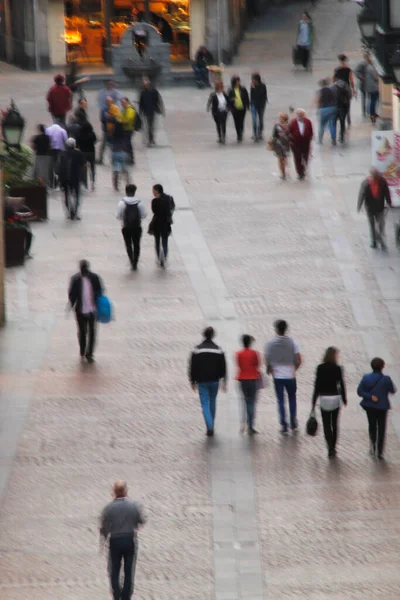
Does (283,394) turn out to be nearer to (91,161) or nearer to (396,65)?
(396,65)

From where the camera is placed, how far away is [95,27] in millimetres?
48812

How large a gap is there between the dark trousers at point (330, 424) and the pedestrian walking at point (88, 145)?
1456 centimetres

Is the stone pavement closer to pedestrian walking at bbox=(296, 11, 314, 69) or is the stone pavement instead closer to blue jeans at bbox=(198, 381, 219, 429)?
blue jeans at bbox=(198, 381, 219, 429)

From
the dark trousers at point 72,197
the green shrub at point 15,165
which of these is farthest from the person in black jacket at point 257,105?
the dark trousers at point 72,197

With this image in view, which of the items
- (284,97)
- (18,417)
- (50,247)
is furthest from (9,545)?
(284,97)

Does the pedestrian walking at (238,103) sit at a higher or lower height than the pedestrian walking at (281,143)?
lower

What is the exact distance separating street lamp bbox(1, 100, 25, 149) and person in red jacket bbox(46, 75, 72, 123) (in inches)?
272

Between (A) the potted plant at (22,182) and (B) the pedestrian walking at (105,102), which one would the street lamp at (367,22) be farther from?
(A) the potted plant at (22,182)

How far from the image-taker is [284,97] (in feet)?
134

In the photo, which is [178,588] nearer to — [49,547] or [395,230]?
[49,547]

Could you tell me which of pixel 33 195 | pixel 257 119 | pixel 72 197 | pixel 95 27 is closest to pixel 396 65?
pixel 72 197

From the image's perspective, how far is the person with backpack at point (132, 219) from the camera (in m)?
24.1

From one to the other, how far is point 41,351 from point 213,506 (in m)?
5.96

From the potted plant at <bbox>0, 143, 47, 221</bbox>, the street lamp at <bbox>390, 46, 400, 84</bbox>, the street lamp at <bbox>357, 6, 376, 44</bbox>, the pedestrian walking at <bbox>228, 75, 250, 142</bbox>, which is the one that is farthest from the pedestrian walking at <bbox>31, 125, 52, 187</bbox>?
the street lamp at <bbox>390, 46, 400, 84</bbox>
